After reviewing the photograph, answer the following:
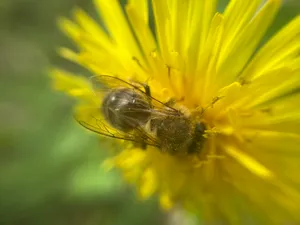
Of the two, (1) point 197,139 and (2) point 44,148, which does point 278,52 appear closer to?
(1) point 197,139

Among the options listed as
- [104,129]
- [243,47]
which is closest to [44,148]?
[104,129]

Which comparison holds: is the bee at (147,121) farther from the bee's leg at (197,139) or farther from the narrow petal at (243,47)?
the narrow petal at (243,47)

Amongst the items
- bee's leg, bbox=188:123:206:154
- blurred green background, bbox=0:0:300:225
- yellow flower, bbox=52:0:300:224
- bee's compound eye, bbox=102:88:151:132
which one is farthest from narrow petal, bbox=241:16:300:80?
blurred green background, bbox=0:0:300:225

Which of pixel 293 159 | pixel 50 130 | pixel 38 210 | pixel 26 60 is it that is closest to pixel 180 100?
pixel 293 159

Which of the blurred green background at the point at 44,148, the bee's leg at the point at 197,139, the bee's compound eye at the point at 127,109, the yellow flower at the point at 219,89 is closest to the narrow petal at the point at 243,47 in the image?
the yellow flower at the point at 219,89

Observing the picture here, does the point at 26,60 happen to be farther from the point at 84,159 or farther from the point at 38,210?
the point at 84,159

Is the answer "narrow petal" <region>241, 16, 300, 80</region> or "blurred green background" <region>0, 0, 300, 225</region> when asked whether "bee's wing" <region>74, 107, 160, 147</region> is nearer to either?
"narrow petal" <region>241, 16, 300, 80</region>
